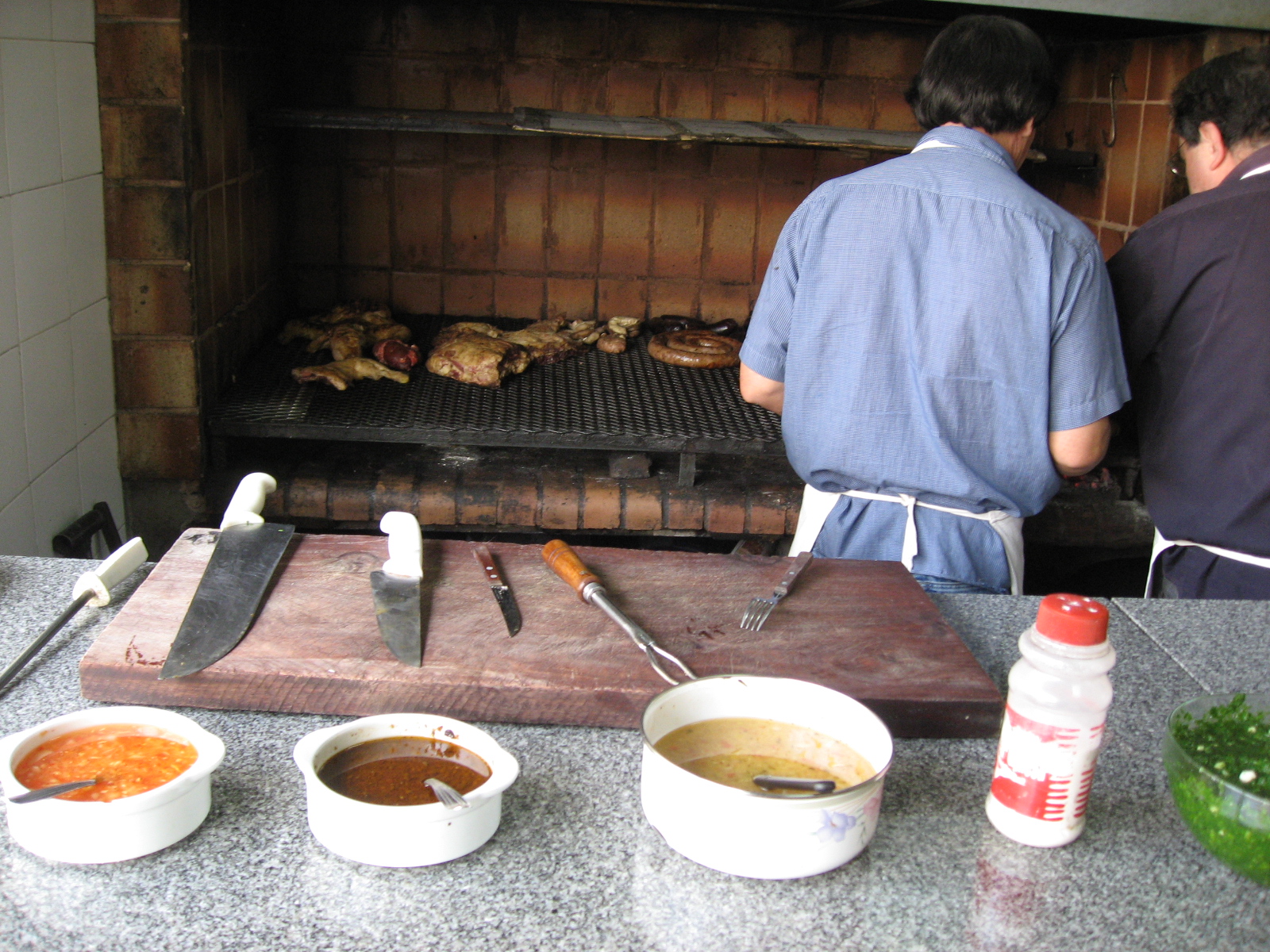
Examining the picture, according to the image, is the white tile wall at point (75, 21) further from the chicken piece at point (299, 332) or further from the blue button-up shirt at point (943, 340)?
the blue button-up shirt at point (943, 340)

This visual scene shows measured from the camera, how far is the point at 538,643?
1.26 m

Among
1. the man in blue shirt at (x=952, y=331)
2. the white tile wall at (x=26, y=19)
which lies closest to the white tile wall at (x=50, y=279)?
the white tile wall at (x=26, y=19)

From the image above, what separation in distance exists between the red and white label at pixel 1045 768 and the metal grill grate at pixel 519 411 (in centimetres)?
171

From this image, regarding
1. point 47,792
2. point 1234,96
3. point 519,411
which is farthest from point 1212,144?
point 47,792

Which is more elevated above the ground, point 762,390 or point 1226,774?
point 762,390

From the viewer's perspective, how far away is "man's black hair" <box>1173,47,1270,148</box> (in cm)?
191

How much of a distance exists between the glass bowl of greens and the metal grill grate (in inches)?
65.2

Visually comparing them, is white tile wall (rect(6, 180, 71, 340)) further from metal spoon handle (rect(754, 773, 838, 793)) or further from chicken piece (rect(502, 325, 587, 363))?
metal spoon handle (rect(754, 773, 838, 793))

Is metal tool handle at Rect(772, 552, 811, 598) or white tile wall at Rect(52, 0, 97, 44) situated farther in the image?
white tile wall at Rect(52, 0, 97, 44)

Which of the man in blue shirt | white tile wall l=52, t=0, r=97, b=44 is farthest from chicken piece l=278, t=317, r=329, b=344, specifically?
the man in blue shirt

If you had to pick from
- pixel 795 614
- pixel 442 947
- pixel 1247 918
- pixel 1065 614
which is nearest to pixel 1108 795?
pixel 1247 918

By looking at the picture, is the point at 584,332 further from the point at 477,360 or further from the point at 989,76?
the point at 989,76

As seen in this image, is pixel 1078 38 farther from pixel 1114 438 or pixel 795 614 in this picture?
pixel 795 614

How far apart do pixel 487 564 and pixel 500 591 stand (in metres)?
0.08
